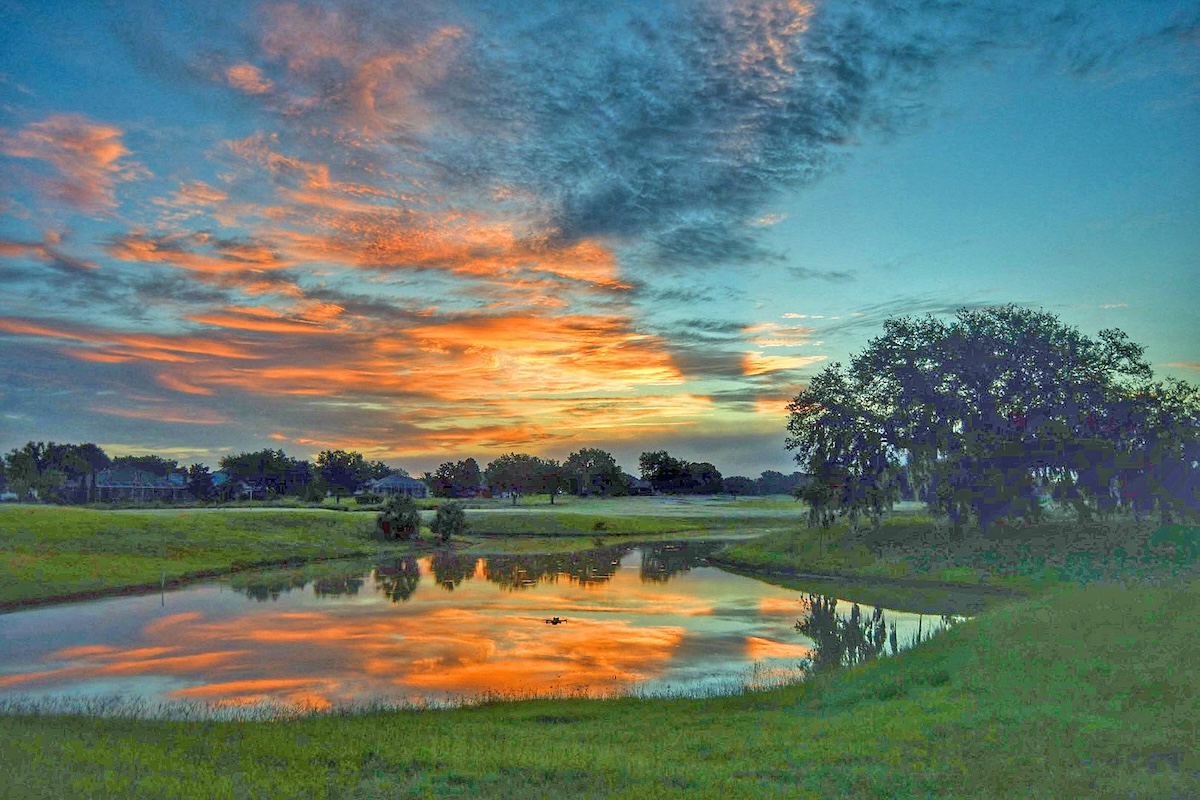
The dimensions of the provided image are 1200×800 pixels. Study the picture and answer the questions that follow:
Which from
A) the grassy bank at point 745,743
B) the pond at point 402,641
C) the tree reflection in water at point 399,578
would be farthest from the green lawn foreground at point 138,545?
the grassy bank at point 745,743

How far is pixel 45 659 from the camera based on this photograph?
28.5 meters

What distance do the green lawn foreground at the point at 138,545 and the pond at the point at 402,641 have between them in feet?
11.5

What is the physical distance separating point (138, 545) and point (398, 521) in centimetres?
2703

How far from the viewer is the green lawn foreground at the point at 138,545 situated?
4419cm

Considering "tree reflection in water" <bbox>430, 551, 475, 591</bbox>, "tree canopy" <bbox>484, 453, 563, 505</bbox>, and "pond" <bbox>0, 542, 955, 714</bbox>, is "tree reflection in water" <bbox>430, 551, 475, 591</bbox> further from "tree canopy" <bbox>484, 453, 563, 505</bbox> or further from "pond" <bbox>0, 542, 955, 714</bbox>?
"tree canopy" <bbox>484, 453, 563, 505</bbox>

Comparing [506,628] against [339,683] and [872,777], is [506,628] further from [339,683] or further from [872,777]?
[872,777]

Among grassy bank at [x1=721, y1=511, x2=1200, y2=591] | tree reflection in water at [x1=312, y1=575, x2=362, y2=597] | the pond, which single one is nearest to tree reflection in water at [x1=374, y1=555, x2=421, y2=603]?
the pond

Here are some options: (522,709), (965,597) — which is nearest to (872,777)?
(522,709)

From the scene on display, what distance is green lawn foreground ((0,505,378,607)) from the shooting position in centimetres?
4419

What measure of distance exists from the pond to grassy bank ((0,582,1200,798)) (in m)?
4.85

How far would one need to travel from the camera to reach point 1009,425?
53000 millimetres

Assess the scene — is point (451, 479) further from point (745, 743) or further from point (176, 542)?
point (745, 743)

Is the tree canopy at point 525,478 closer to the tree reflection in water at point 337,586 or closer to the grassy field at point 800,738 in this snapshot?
the tree reflection in water at point 337,586

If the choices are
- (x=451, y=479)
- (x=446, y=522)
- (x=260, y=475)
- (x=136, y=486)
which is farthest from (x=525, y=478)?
(x=446, y=522)
